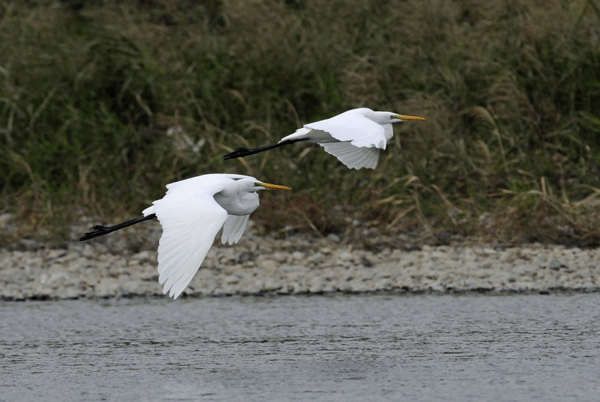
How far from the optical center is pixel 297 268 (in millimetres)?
7332

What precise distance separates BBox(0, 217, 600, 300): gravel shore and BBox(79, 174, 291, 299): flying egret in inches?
76.8

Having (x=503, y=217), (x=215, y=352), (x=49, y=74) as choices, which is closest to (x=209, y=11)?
(x=49, y=74)

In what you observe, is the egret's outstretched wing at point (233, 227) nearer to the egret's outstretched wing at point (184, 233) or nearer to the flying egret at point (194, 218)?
the flying egret at point (194, 218)

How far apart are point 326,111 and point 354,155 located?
4131mm

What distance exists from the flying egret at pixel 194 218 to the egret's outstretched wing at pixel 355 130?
0.46m

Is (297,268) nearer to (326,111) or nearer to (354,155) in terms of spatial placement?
(354,155)

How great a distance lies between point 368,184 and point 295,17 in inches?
101

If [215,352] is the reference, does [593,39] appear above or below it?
above

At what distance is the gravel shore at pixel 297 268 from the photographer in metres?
6.88

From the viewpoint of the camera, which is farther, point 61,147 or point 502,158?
point 61,147

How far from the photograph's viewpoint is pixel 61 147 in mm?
9406

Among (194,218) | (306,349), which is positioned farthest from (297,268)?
(194,218)

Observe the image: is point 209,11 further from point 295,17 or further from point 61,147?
point 61,147

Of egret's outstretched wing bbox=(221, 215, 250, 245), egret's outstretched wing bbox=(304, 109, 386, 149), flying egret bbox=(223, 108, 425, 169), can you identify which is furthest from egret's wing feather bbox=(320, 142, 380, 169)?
egret's outstretched wing bbox=(221, 215, 250, 245)
